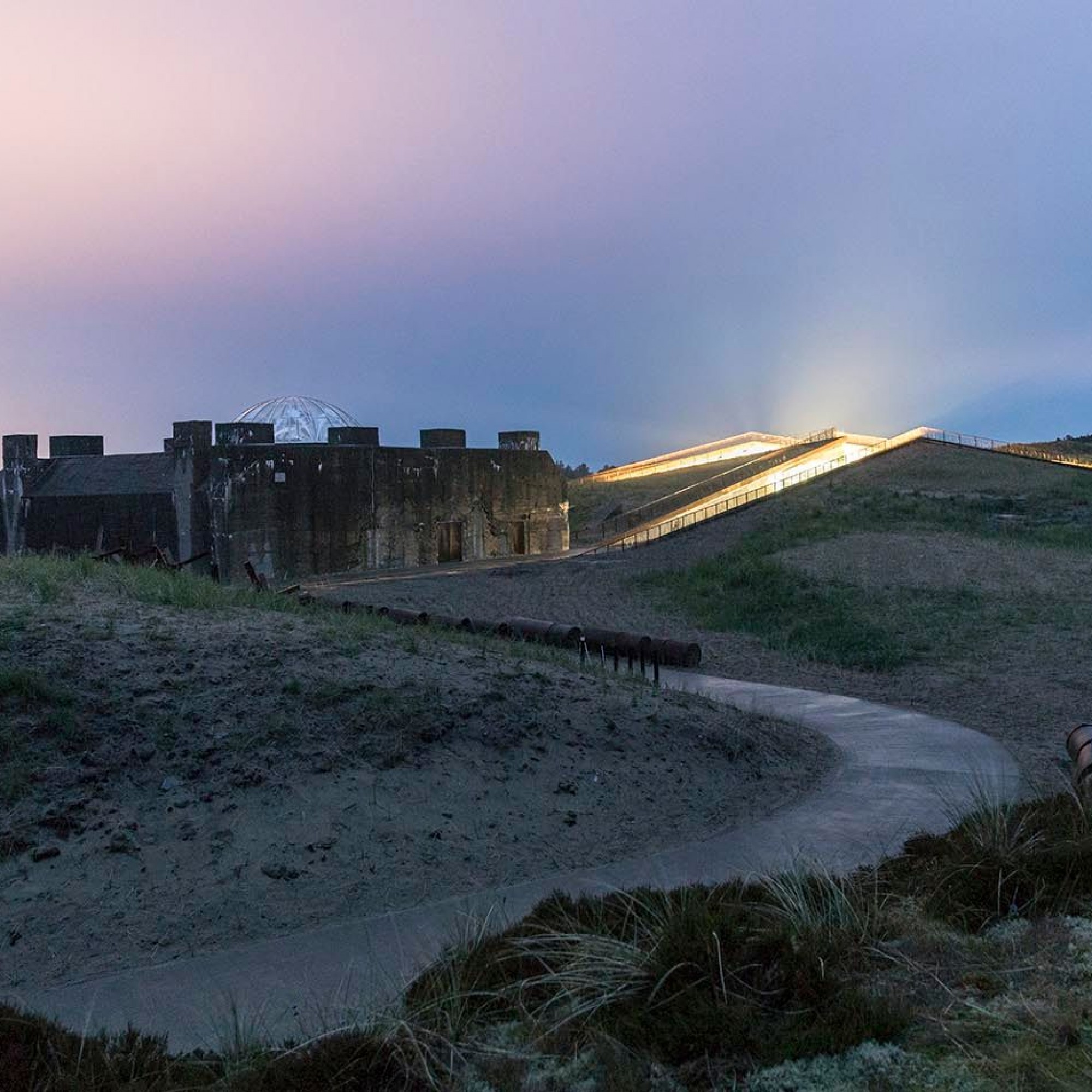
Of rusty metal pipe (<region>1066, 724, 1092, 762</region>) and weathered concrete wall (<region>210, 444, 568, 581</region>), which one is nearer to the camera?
rusty metal pipe (<region>1066, 724, 1092, 762</region>)

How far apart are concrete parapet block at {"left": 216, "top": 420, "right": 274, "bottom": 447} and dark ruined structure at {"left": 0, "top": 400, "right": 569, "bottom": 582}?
45 mm

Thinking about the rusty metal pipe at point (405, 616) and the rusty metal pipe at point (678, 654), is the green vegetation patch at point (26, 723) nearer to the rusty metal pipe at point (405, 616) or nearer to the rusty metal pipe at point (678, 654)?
the rusty metal pipe at point (405, 616)

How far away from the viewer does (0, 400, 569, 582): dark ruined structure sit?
104 feet

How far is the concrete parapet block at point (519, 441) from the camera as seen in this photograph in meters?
38.3

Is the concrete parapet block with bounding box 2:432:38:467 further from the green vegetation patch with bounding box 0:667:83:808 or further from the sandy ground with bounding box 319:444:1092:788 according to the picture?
the green vegetation patch with bounding box 0:667:83:808

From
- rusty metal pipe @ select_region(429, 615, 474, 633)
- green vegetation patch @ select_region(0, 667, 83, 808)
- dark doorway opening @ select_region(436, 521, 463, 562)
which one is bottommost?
green vegetation patch @ select_region(0, 667, 83, 808)

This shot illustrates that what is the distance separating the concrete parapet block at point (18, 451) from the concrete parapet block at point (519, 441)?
15634mm

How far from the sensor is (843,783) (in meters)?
10.5

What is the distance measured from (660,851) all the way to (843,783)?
8.70ft

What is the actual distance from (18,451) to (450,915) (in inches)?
1468

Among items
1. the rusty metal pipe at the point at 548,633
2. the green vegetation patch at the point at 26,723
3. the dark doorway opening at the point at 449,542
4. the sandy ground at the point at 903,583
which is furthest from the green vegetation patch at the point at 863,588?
the green vegetation patch at the point at 26,723

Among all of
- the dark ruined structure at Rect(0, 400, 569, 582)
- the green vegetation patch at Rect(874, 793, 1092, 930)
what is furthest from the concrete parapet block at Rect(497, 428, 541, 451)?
the green vegetation patch at Rect(874, 793, 1092, 930)

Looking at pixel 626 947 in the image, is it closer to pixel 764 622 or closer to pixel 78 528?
pixel 764 622

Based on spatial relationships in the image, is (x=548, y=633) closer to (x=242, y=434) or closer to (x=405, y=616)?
(x=405, y=616)
